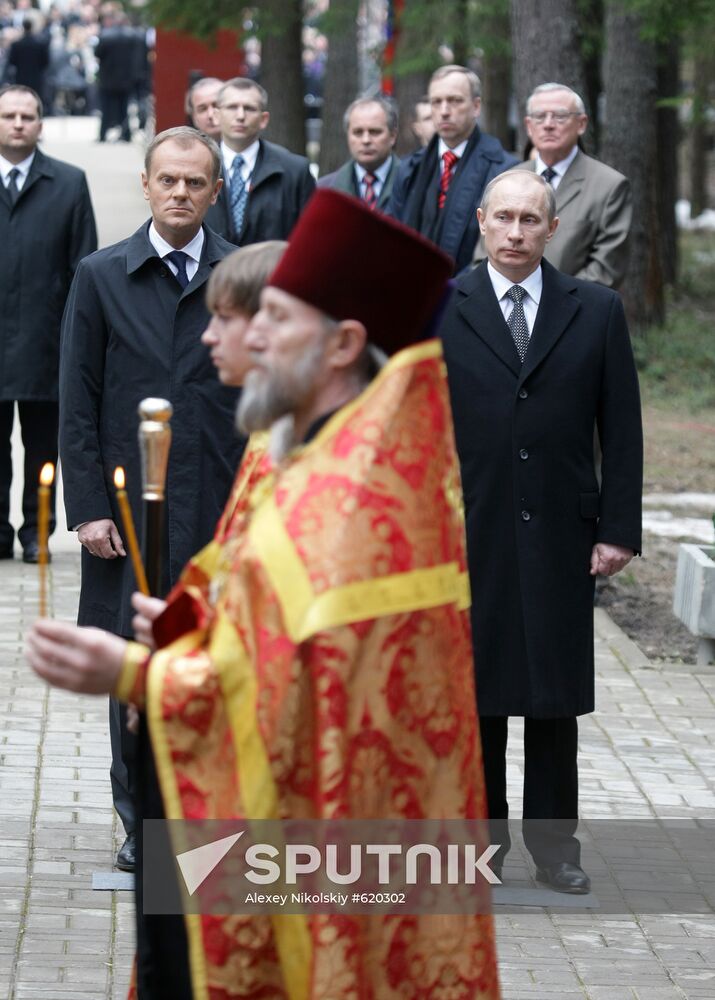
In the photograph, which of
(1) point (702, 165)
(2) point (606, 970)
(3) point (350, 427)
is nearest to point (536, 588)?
(2) point (606, 970)

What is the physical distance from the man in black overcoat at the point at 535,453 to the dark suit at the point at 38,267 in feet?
14.3

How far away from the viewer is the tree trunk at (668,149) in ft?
68.5

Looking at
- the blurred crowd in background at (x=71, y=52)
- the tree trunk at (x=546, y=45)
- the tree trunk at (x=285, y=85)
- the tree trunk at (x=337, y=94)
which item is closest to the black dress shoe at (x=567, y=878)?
the tree trunk at (x=546, y=45)

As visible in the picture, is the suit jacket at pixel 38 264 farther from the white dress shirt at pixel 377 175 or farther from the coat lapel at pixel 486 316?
the coat lapel at pixel 486 316

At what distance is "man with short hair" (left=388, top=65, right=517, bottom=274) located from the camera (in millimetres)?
9594

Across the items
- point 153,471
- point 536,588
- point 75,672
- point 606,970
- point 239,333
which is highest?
point 239,333

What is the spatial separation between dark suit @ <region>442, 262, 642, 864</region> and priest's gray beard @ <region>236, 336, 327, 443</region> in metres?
2.41

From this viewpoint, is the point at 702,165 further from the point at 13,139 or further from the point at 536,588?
the point at 536,588

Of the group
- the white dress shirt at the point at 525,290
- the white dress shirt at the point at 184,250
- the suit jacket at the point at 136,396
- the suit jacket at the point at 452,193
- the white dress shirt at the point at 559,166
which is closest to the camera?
the suit jacket at the point at 136,396

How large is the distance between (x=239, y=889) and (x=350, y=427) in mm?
805

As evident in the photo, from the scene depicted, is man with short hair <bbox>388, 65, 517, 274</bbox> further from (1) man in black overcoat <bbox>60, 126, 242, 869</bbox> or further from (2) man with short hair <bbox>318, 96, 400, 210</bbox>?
(1) man in black overcoat <bbox>60, 126, 242, 869</bbox>

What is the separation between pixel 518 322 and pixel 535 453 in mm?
405

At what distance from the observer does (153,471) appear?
3180 millimetres

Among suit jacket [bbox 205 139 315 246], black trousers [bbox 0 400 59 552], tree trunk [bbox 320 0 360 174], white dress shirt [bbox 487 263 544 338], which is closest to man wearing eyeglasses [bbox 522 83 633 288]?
suit jacket [bbox 205 139 315 246]
